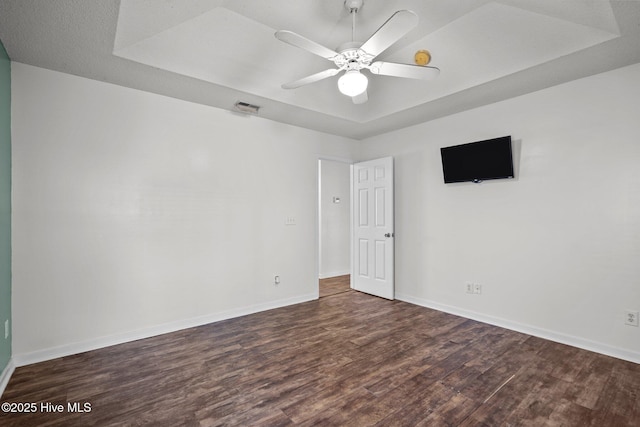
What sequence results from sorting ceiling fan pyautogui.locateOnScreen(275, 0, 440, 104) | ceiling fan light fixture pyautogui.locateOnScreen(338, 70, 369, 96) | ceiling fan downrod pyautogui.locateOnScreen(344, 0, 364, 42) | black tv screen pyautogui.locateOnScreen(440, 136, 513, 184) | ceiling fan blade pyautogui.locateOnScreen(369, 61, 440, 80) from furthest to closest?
black tv screen pyautogui.locateOnScreen(440, 136, 513, 184) < ceiling fan downrod pyautogui.locateOnScreen(344, 0, 364, 42) < ceiling fan blade pyautogui.locateOnScreen(369, 61, 440, 80) < ceiling fan light fixture pyautogui.locateOnScreen(338, 70, 369, 96) < ceiling fan pyautogui.locateOnScreen(275, 0, 440, 104)

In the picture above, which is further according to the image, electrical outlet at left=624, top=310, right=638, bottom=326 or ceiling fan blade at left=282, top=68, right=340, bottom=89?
electrical outlet at left=624, top=310, right=638, bottom=326

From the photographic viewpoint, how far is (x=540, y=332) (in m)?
3.07

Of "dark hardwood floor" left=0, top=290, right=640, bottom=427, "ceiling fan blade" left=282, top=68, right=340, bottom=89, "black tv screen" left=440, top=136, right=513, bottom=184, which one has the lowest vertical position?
"dark hardwood floor" left=0, top=290, right=640, bottom=427

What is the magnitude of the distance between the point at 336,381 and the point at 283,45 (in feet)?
9.86

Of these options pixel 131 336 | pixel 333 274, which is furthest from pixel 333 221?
pixel 131 336

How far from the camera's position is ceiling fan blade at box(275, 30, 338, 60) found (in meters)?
1.79

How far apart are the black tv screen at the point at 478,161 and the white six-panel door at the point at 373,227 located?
86cm

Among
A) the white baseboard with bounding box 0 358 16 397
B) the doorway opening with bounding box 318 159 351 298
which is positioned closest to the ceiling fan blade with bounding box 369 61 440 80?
the white baseboard with bounding box 0 358 16 397

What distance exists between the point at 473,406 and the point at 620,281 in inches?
75.0

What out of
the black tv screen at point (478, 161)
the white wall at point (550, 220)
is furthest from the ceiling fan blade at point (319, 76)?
the white wall at point (550, 220)

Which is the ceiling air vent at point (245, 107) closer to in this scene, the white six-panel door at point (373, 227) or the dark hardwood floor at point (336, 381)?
the white six-panel door at point (373, 227)

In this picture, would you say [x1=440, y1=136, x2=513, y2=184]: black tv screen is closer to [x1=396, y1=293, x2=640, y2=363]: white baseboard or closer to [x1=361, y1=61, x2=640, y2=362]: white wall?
[x1=361, y1=61, x2=640, y2=362]: white wall

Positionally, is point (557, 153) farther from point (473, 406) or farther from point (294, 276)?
point (294, 276)

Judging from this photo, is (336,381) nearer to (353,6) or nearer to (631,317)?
(631,317)
